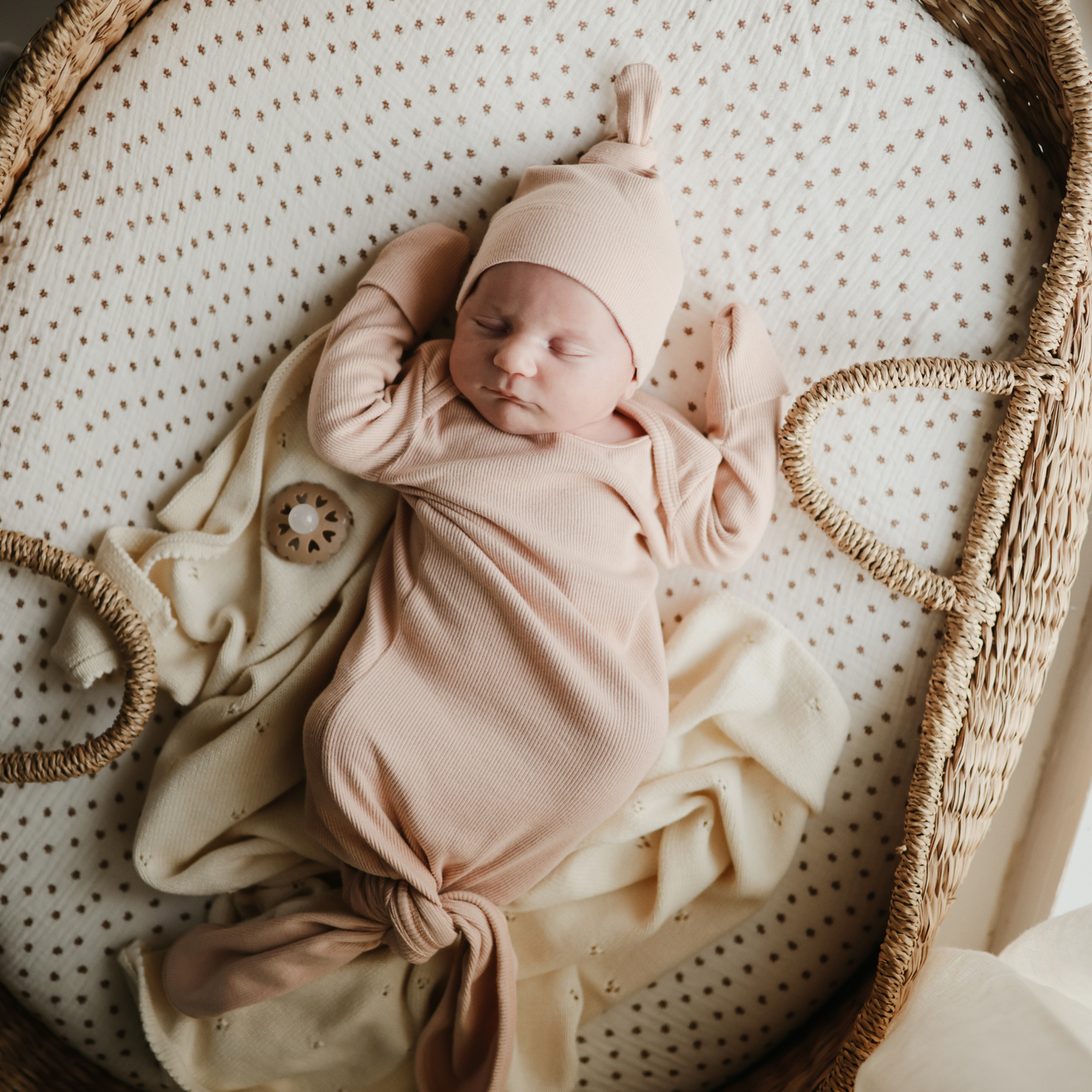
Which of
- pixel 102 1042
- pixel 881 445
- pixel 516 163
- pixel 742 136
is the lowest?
pixel 102 1042

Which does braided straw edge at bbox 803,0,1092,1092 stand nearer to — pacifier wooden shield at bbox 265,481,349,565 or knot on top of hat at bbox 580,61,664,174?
knot on top of hat at bbox 580,61,664,174

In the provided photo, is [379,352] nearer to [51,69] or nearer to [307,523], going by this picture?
[307,523]

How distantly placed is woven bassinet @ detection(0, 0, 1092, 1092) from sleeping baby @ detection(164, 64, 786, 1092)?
188mm

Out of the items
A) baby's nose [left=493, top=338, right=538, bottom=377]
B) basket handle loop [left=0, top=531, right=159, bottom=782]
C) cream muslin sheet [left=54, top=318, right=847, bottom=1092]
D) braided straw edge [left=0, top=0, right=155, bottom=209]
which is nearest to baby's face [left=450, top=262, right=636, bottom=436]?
baby's nose [left=493, top=338, right=538, bottom=377]

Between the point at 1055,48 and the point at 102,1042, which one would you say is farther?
the point at 102,1042

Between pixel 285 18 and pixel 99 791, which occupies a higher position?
pixel 285 18

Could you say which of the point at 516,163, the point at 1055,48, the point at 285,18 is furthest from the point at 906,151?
the point at 285,18

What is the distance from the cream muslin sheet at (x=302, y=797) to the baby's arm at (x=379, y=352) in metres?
0.08

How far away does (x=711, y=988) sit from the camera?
1.11 meters

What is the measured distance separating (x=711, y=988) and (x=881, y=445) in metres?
0.70

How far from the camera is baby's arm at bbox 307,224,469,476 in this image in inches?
40.0

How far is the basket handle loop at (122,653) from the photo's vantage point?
1.00 metres

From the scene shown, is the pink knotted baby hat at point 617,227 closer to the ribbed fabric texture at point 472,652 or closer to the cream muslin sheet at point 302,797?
the ribbed fabric texture at point 472,652

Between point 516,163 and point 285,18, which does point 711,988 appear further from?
point 285,18
